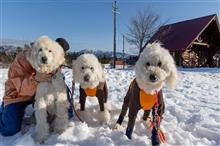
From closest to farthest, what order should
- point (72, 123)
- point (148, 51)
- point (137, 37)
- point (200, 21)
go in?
point (148, 51), point (72, 123), point (200, 21), point (137, 37)

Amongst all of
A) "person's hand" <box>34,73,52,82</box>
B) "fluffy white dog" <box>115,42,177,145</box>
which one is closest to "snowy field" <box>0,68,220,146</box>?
"fluffy white dog" <box>115,42,177,145</box>

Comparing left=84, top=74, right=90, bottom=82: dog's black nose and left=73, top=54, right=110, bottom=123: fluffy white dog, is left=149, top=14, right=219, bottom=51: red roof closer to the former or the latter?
left=73, top=54, right=110, bottom=123: fluffy white dog

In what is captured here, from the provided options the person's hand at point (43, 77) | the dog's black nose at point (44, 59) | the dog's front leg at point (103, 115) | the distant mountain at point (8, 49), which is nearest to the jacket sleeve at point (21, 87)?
the person's hand at point (43, 77)

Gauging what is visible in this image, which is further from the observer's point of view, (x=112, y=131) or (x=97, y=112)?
(x=97, y=112)

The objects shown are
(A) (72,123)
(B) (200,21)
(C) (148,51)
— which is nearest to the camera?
(C) (148,51)

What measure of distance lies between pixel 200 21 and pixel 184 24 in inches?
62.2

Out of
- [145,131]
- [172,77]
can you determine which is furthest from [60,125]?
[172,77]

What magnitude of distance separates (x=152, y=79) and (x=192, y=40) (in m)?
20.0

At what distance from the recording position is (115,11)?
26.2 metres

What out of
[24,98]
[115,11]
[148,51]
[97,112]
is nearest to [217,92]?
[97,112]

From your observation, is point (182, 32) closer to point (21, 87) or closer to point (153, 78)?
point (21, 87)

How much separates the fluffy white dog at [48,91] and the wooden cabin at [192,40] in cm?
1812

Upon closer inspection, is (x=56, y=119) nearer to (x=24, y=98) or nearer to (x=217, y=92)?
(x=24, y=98)

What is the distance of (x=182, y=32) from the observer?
2397 cm
